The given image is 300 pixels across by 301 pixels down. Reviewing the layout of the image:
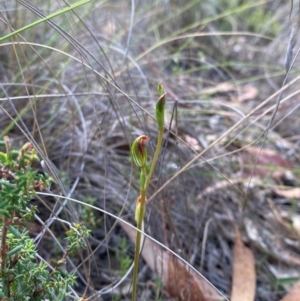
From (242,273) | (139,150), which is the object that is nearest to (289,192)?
(242,273)

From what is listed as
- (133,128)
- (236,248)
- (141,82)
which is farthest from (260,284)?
(141,82)

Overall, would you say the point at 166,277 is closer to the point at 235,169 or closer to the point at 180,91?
the point at 235,169

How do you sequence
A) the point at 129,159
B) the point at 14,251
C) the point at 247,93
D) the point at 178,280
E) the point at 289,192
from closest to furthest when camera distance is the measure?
the point at 14,251 → the point at 178,280 → the point at 129,159 → the point at 289,192 → the point at 247,93

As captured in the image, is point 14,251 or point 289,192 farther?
point 289,192

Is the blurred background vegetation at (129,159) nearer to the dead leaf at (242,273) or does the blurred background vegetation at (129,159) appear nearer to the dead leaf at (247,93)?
the dead leaf at (242,273)

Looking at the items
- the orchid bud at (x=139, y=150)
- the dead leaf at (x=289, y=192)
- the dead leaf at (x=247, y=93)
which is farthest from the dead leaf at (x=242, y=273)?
the dead leaf at (x=247, y=93)

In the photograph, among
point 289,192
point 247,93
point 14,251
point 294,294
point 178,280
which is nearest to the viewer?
point 14,251

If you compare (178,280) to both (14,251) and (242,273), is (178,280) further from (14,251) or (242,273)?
(14,251)

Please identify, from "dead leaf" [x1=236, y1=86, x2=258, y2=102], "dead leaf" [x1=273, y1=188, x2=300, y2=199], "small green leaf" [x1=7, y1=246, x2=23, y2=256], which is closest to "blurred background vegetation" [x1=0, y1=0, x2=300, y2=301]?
"dead leaf" [x1=273, y1=188, x2=300, y2=199]
